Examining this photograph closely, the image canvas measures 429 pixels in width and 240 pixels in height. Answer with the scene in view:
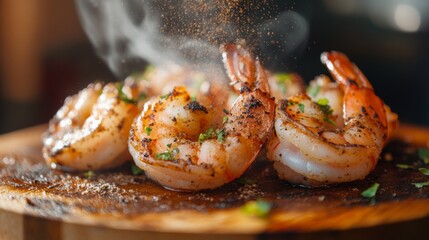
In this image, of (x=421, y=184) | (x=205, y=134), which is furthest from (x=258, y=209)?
(x=421, y=184)

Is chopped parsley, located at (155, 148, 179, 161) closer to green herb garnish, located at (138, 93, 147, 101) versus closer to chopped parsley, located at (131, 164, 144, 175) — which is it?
chopped parsley, located at (131, 164, 144, 175)

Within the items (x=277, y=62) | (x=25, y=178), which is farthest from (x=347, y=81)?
(x=25, y=178)

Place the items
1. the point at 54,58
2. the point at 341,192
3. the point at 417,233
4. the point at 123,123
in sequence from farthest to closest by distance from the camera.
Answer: the point at 54,58 < the point at 123,123 < the point at 341,192 < the point at 417,233

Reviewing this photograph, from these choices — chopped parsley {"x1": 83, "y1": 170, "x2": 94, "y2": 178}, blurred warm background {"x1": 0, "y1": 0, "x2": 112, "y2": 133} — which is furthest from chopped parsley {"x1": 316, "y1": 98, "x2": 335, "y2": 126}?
blurred warm background {"x1": 0, "y1": 0, "x2": 112, "y2": 133}

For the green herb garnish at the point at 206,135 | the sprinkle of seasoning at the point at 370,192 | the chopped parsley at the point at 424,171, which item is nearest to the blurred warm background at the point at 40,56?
the green herb garnish at the point at 206,135

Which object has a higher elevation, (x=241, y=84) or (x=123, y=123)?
(x=241, y=84)

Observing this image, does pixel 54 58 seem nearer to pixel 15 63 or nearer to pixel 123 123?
pixel 15 63
